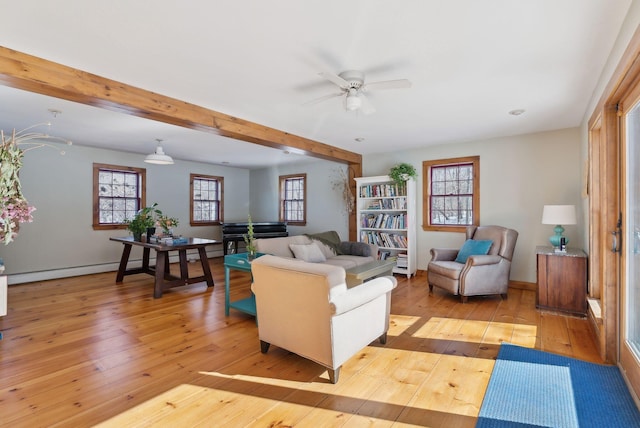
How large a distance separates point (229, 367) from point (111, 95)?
2530 mm

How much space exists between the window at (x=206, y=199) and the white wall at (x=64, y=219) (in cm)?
81

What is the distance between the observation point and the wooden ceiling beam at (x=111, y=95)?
2.40 meters

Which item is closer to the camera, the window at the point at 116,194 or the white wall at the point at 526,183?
the white wall at the point at 526,183

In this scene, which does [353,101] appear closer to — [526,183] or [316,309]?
[316,309]

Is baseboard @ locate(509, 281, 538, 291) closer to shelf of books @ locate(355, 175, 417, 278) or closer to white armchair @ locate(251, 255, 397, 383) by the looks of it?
shelf of books @ locate(355, 175, 417, 278)

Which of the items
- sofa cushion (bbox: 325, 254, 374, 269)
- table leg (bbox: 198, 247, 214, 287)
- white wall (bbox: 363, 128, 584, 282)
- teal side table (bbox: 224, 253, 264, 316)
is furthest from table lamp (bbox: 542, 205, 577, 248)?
table leg (bbox: 198, 247, 214, 287)

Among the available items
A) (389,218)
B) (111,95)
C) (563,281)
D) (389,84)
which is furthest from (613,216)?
(111,95)

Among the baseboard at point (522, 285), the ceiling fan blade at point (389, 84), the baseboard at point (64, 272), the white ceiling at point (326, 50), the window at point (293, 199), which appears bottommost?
the baseboard at point (522, 285)

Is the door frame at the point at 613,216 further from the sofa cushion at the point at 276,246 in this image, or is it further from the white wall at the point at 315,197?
the white wall at the point at 315,197

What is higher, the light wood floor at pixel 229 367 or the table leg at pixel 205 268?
the table leg at pixel 205 268

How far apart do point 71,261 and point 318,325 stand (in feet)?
18.7

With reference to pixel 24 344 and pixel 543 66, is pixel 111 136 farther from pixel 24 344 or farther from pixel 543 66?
pixel 543 66

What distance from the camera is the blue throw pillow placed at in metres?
4.45

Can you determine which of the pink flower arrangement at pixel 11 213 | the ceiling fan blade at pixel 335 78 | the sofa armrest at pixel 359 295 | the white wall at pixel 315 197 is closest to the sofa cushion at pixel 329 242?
the white wall at pixel 315 197
